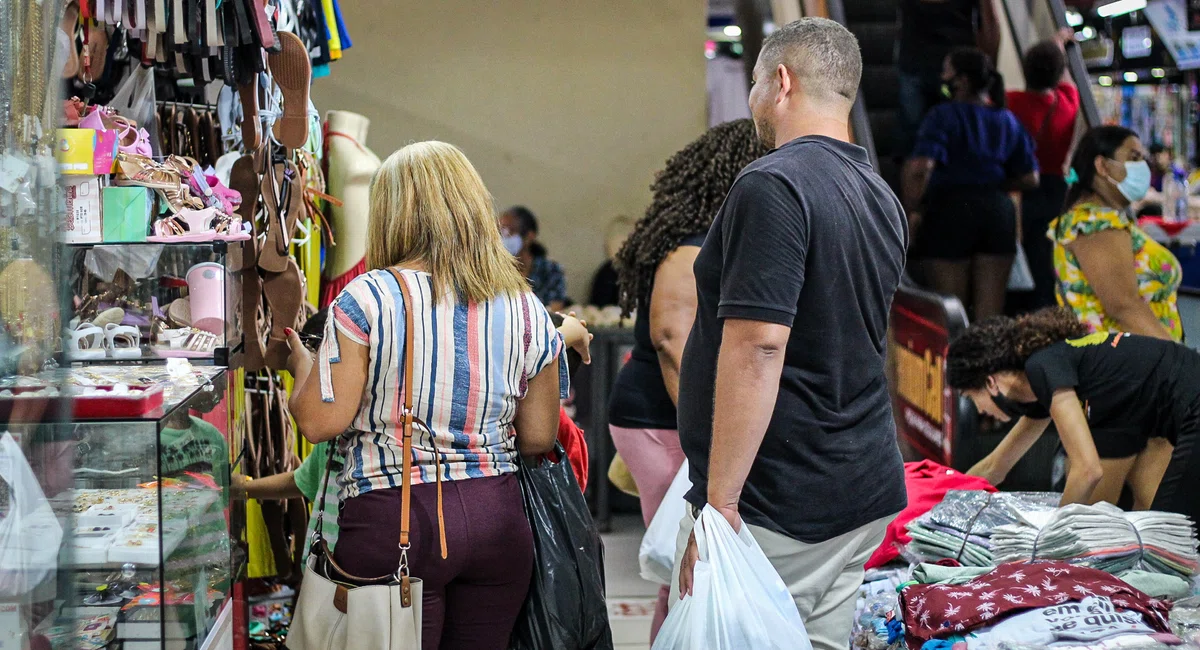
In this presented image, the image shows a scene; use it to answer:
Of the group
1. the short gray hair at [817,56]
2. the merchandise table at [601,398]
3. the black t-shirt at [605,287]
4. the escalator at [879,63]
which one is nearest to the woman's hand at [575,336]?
the short gray hair at [817,56]

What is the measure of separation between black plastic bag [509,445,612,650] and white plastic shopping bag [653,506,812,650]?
0.29 meters

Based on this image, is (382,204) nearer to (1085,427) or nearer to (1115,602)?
(1115,602)

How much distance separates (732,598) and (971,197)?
4.09m

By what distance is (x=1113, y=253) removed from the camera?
4.02 m

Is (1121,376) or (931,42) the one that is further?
(931,42)

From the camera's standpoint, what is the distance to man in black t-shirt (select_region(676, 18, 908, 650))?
6.23 feet

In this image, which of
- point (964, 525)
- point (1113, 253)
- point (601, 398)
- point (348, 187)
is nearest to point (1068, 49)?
point (1113, 253)

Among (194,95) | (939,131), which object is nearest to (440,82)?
(939,131)

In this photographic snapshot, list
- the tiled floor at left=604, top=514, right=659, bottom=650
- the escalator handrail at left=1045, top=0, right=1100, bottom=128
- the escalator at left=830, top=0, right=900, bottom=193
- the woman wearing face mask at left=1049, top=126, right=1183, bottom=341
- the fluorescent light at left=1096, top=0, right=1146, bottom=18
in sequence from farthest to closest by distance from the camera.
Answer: the fluorescent light at left=1096, top=0, right=1146, bottom=18 → the escalator at left=830, top=0, right=900, bottom=193 → the escalator handrail at left=1045, top=0, right=1100, bottom=128 → the tiled floor at left=604, top=514, right=659, bottom=650 → the woman wearing face mask at left=1049, top=126, right=1183, bottom=341

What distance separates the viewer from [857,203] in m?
2.00

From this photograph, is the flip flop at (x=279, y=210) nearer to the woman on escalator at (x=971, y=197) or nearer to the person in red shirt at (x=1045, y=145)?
the woman on escalator at (x=971, y=197)

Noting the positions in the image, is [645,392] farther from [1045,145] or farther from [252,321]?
[1045,145]

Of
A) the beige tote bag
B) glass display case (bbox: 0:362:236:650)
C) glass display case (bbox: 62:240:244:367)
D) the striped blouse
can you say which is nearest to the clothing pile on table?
the striped blouse

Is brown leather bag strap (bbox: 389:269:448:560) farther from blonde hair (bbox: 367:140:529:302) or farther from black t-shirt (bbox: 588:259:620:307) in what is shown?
black t-shirt (bbox: 588:259:620:307)
